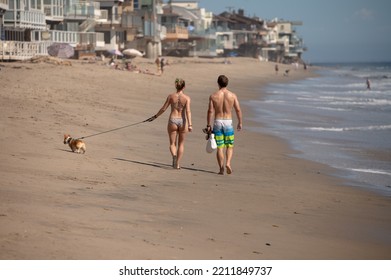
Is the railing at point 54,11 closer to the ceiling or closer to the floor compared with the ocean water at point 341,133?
closer to the ceiling

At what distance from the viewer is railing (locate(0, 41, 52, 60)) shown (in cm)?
3956

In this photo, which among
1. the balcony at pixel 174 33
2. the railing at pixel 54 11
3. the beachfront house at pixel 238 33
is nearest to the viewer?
the railing at pixel 54 11

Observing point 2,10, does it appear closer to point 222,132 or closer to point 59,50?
point 59,50

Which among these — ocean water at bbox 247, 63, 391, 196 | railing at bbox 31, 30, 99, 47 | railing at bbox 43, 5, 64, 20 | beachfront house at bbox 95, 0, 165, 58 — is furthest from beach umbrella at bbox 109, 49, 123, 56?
ocean water at bbox 247, 63, 391, 196

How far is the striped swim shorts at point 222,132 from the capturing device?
42.3 feet

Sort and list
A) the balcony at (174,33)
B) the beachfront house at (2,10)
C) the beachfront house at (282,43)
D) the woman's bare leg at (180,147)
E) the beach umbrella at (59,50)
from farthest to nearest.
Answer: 1. the beachfront house at (282,43)
2. the balcony at (174,33)
3. the beach umbrella at (59,50)
4. the beachfront house at (2,10)
5. the woman's bare leg at (180,147)

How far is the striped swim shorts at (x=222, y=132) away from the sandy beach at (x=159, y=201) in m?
0.48

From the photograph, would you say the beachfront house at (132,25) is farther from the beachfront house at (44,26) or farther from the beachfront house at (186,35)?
the beachfront house at (186,35)

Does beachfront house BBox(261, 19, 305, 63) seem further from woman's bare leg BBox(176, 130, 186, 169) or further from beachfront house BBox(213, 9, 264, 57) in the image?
woman's bare leg BBox(176, 130, 186, 169)

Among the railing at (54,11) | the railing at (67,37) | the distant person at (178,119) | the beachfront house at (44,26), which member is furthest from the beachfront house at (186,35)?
the distant person at (178,119)

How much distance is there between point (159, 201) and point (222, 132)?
9.88 ft

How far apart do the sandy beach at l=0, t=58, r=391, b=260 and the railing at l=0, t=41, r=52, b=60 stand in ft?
70.4

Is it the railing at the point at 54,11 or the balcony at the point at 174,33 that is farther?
the balcony at the point at 174,33

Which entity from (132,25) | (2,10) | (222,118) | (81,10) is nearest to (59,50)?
(2,10)
